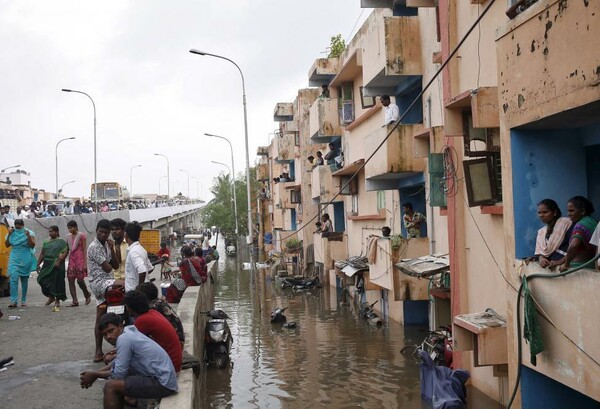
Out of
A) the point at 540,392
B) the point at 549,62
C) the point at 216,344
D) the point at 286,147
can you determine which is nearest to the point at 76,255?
the point at 216,344

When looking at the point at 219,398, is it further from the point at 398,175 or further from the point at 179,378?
the point at 398,175

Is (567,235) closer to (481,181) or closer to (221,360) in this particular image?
(481,181)

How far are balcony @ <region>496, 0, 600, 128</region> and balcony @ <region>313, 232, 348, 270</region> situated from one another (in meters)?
15.3

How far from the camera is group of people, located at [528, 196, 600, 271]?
5945 mm

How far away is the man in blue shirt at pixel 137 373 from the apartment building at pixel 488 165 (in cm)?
373

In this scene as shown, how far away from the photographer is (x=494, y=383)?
371 inches

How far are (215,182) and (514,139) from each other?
6367 cm

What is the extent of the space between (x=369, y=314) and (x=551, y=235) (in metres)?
11.7

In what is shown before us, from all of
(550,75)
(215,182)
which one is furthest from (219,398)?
(215,182)

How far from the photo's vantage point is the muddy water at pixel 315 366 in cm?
1030

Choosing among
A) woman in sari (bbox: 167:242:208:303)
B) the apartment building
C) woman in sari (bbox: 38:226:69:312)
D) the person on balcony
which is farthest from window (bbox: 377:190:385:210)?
woman in sari (bbox: 38:226:69:312)

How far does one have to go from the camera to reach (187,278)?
47.1 feet

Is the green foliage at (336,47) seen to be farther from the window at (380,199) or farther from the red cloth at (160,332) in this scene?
the red cloth at (160,332)

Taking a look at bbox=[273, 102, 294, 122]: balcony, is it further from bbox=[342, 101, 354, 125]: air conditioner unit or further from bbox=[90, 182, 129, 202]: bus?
bbox=[90, 182, 129, 202]: bus
